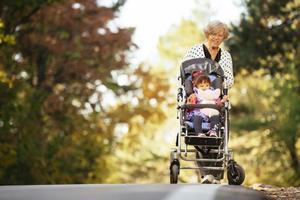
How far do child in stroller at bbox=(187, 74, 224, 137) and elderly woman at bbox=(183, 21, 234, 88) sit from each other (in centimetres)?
29

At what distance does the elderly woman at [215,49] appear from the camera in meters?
7.62

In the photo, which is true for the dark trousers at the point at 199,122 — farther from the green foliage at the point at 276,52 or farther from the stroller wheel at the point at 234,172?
the green foliage at the point at 276,52

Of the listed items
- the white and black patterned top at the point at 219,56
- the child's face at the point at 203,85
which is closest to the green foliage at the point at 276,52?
the white and black patterned top at the point at 219,56

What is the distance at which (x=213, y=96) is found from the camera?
24.3ft

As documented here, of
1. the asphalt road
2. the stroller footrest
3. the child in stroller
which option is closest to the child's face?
the child in stroller

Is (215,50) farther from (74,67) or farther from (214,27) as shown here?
(74,67)

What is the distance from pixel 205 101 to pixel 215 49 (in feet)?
2.16

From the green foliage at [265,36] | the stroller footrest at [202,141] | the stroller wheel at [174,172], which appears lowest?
the stroller wheel at [174,172]

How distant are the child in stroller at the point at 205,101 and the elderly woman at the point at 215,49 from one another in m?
0.29

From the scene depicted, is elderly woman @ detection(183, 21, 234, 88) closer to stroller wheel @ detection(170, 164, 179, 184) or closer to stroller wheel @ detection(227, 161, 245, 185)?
stroller wheel @ detection(227, 161, 245, 185)

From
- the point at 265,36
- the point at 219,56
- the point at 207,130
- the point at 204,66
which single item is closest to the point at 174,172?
the point at 207,130

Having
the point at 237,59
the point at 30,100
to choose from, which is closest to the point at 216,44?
the point at 30,100

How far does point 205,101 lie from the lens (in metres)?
7.39

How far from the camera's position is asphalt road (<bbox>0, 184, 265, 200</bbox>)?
2.02 m
